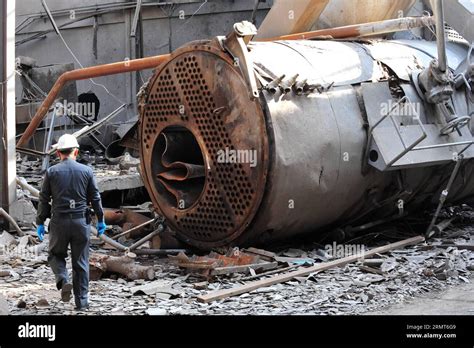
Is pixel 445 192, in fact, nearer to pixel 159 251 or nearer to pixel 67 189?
pixel 159 251

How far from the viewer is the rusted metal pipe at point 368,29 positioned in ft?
32.1

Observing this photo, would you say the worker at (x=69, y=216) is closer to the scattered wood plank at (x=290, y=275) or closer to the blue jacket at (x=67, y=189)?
the blue jacket at (x=67, y=189)

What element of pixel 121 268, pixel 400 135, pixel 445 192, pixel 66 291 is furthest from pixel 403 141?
pixel 66 291

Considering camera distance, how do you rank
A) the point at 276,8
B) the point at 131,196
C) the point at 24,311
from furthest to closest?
the point at 131,196 < the point at 276,8 < the point at 24,311

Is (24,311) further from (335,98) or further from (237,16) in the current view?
(237,16)

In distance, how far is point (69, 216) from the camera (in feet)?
20.9

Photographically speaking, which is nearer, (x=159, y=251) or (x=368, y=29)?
(x=159, y=251)

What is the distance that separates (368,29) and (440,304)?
434cm

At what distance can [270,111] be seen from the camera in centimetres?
→ 783

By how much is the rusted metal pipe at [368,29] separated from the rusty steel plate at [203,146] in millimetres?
1864

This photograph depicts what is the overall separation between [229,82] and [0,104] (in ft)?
10.6

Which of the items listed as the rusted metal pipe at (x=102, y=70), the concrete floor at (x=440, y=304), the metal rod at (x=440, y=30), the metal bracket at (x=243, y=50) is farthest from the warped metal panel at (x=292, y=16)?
the concrete floor at (x=440, y=304)

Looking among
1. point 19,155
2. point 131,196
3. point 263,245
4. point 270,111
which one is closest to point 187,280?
point 263,245

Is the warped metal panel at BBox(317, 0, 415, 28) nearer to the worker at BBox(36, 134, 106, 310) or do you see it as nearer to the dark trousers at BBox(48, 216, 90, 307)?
the worker at BBox(36, 134, 106, 310)
